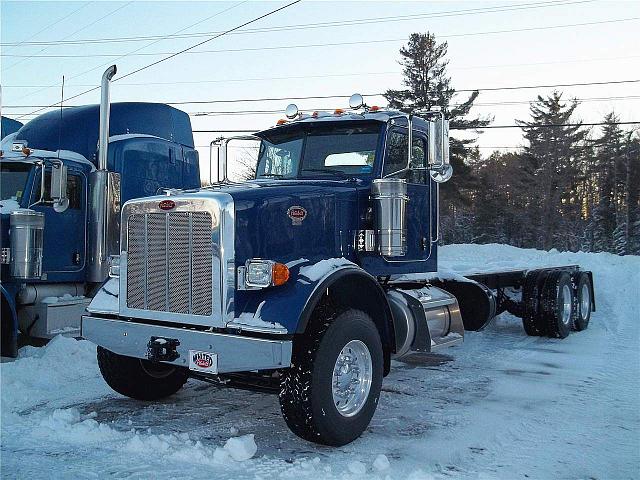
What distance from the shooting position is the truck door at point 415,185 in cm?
603

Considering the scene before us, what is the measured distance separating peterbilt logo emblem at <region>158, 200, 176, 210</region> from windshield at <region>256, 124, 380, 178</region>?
5.46ft

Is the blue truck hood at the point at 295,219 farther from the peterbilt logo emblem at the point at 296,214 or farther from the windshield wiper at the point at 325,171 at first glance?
the windshield wiper at the point at 325,171

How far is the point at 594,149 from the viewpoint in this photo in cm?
4697

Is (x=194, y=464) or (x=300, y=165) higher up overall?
(x=300, y=165)

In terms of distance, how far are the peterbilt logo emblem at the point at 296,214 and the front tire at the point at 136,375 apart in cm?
172

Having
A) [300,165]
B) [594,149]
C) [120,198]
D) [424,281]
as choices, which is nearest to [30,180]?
[120,198]

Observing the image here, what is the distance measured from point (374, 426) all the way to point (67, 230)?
17.1 feet

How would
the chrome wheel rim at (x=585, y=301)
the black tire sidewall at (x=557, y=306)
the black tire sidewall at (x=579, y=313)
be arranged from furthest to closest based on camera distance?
the chrome wheel rim at (x=585, y=301)
the black tire sidewall at (x=579, y=313)
the black tire sidewall at (x=557, y=306)

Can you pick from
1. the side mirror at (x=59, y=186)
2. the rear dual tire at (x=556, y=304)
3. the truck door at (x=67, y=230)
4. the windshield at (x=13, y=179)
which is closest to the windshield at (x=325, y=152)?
the side mirror at (x=59, y=186)

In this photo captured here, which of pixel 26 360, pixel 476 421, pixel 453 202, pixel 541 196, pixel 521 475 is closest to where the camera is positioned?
pixel 521 475

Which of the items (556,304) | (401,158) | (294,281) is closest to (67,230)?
(401,158)

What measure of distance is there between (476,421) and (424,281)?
6.95ft

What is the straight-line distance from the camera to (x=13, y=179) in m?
7.85

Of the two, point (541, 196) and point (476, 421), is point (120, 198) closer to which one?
point (476, 421)
